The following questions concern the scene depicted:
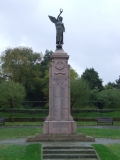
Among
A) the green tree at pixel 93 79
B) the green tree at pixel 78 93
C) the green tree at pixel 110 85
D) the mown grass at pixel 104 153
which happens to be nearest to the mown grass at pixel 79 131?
the mown grass at pixel 104 153

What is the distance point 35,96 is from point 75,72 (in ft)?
34.7

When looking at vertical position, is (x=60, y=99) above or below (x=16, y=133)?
above

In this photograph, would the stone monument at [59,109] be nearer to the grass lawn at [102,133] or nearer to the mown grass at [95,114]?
the grass lawn at [102,133]

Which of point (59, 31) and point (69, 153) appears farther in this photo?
point (59, 31)

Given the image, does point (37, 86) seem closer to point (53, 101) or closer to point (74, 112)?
point (74, 112)

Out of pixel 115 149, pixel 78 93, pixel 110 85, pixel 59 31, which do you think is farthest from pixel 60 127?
pixel 110 85

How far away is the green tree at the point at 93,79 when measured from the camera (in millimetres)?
71938

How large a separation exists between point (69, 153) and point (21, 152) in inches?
89.3

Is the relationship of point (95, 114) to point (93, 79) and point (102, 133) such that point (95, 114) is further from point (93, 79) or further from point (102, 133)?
point (93, 79)

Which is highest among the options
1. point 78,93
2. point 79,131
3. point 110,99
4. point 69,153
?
point 78,93

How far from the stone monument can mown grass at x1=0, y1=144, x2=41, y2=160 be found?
109 inches

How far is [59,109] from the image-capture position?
1916cm

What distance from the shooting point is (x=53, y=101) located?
19.2 meters

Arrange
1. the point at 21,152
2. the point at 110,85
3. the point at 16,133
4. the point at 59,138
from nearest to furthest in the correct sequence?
1. the point at 21,152
2. the point at 59,138
3. the point at 16,133
4. the point at 110,85
